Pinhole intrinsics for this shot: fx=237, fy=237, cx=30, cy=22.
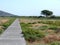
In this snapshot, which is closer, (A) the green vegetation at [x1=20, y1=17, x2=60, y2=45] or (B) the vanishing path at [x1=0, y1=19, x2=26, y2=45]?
(B) the vanishing path at [x1=0, y1=19, x2=26, y2=45]

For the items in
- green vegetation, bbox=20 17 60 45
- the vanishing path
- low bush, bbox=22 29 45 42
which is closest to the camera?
the vanishing path

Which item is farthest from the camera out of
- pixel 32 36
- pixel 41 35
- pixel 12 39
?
pixel 41 35

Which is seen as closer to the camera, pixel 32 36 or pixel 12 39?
pixel 12 39

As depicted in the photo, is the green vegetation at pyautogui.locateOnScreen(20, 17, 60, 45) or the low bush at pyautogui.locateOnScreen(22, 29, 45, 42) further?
the low bush at pyautogui.locateOnScreen(22, 29, 45, 42)

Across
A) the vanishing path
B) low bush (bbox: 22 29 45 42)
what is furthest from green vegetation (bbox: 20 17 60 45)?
the vanishing path

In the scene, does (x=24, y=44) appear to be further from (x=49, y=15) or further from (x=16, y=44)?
(x=49, y=15)

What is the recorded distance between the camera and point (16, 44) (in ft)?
43.9

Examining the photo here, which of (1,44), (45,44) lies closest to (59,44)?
(45,44)

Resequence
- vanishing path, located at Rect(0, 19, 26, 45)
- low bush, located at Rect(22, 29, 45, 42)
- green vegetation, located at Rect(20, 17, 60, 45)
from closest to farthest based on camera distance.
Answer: vanishing path, located at Rect(0, 19, 26, 45) → green vegetation, located at Rect(20, 17, 60, 45) → low bush, located at Rect(22, 29, 45, 42)

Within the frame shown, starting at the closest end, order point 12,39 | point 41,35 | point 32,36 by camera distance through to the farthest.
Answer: point 12,39 < point 32,36 < point 41,35

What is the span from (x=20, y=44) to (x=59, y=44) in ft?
7.22

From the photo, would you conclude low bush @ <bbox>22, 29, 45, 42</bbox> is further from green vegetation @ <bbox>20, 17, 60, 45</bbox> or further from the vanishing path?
the vanishing path

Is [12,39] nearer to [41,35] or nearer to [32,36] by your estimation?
[32,36]

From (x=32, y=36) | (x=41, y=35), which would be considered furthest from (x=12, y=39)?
(x=41, y=35)
